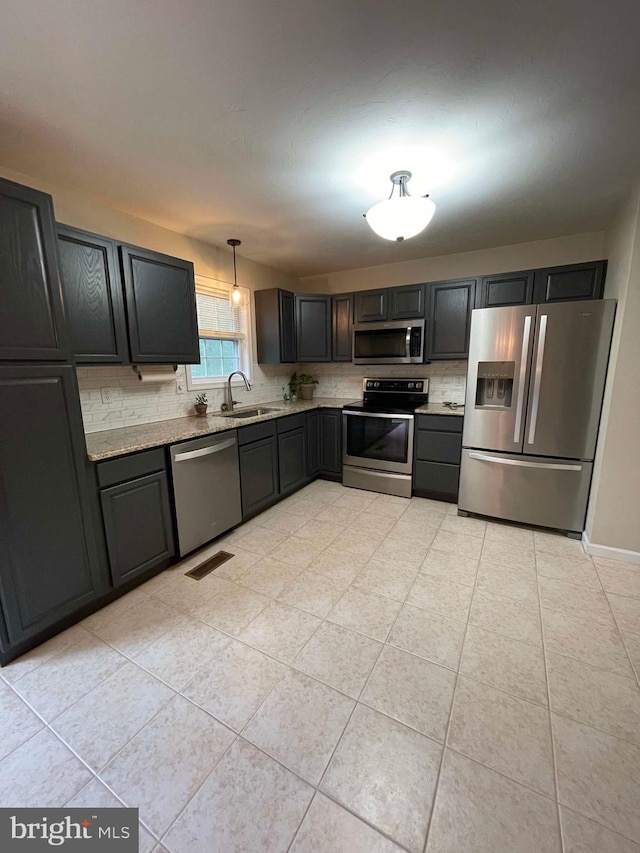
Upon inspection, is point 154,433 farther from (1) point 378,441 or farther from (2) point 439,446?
(2) point 439,446

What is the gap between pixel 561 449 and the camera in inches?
105

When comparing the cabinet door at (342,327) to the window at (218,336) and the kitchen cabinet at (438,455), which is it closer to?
the window at (218,336)

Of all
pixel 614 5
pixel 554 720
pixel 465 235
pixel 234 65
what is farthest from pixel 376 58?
pixel 554 720

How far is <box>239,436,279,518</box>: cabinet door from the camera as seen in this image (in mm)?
2922

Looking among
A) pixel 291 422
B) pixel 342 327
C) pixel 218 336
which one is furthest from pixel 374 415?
pixel 218 336

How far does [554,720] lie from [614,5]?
252cm

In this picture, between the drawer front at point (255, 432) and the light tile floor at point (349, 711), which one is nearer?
the light tile floor at point (349, 711)

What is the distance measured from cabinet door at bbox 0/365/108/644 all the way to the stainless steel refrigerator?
287 cm

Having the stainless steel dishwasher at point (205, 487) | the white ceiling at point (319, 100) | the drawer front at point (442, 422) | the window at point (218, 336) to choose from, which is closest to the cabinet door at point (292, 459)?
the stainless steel dishwasher at point (205, 487)

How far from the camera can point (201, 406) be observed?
3.09 meters

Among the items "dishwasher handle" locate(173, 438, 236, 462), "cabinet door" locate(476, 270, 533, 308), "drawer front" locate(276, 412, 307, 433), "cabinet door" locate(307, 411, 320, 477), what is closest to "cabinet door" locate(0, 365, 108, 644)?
"dishwasher handle" locate(173, 438, 236, 462)

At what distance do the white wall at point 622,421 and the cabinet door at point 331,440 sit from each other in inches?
90.5

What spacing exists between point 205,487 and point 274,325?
2074mm

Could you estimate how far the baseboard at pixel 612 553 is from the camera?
2.38 m
